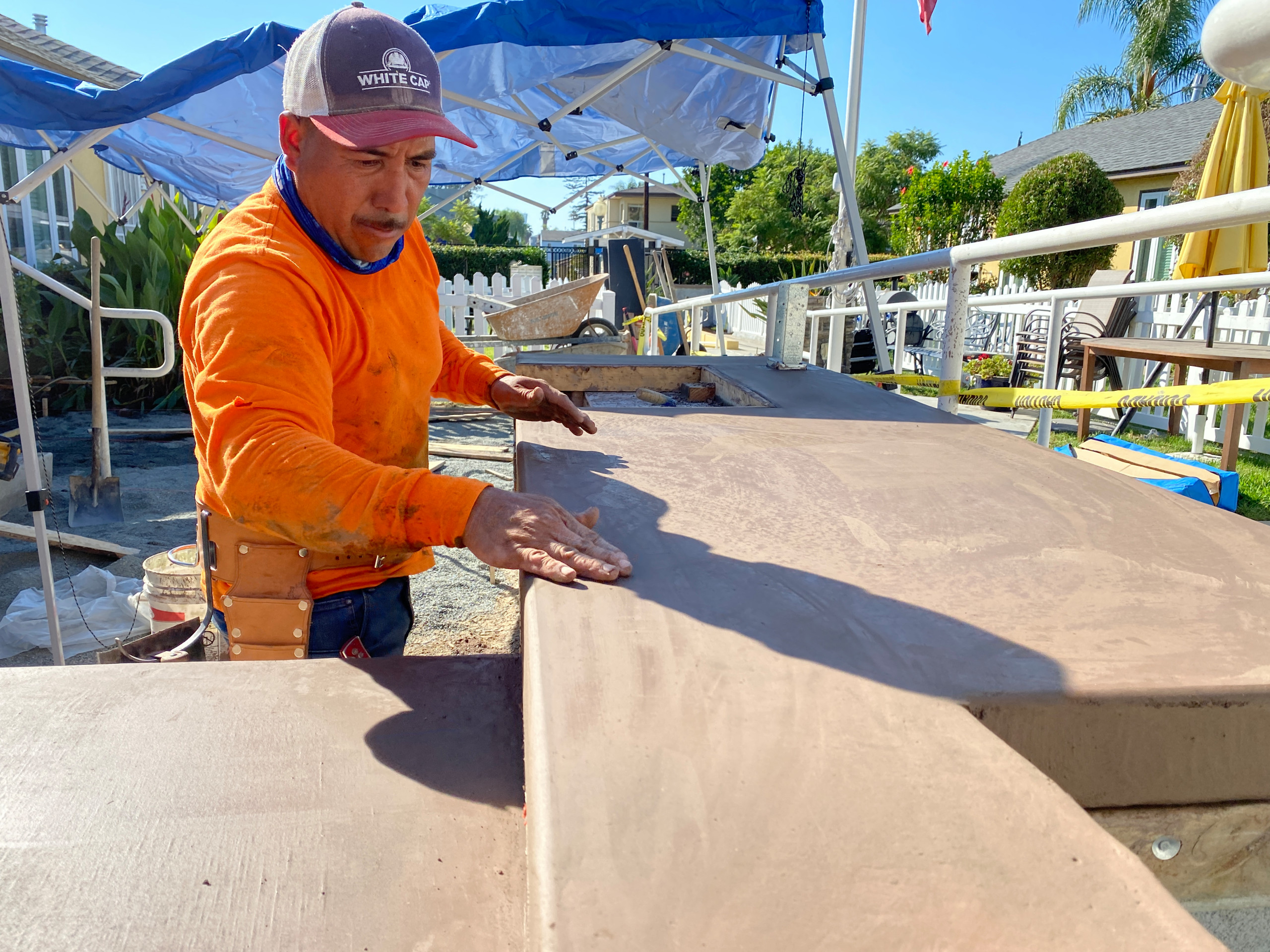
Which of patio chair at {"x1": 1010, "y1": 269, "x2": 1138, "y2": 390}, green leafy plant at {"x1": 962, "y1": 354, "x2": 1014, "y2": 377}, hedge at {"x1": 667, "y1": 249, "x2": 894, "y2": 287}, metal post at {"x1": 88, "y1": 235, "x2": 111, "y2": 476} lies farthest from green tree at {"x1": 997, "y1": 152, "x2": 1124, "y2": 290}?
metal post at {"x1": 88, "y1": 235, "x2": 111, "y2": 476}

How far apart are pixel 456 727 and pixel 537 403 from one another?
1160 millimetres

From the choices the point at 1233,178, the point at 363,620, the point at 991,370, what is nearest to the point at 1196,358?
the point at 1233,178

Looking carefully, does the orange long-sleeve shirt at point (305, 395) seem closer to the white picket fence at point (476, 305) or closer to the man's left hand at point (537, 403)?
the man's left hand at point (537, 403)

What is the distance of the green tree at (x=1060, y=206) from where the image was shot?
17047mm

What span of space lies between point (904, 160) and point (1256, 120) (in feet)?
138

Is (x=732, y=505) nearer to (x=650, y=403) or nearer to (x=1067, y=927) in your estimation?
(x=1067, y=927)

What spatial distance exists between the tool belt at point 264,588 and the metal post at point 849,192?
15.5 ft

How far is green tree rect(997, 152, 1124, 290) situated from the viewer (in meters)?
17.0

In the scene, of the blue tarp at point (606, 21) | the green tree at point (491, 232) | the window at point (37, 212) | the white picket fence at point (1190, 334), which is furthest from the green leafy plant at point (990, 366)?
the green tree at point (491, 232)

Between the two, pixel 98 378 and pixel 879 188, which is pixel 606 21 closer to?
pixel 98 378

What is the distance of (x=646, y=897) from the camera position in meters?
0.75

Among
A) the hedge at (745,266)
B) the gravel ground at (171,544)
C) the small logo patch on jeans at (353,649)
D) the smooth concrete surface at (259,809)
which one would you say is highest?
the hedge at (745,266)

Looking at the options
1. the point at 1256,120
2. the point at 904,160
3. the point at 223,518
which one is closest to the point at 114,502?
the point at 223,518

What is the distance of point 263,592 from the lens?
1.83 meters
